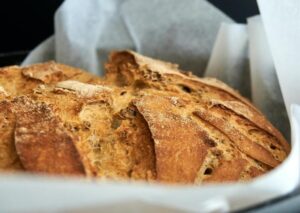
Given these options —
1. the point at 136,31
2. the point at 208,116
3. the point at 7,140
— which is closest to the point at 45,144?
the point at 7,140

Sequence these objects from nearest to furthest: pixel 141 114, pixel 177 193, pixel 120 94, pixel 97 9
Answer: pixel 177 193, pixel 141 114, pixel 120 94, pixel 97 9

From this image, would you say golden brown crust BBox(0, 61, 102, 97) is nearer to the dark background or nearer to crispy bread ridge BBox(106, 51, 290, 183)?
crispy bread ridge BBox(106, 51, 290, 183)

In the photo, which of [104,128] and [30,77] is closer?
[104,128]

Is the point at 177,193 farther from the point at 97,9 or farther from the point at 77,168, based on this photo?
the point at 97,9

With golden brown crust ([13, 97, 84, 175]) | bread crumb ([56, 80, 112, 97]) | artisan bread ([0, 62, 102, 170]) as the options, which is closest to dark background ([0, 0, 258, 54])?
artisan bread ([0, 62, 102, 170])

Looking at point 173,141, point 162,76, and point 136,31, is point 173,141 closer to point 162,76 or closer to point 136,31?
point 162,76

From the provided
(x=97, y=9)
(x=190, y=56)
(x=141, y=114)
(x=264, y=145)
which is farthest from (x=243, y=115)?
(x=97, y=9)
